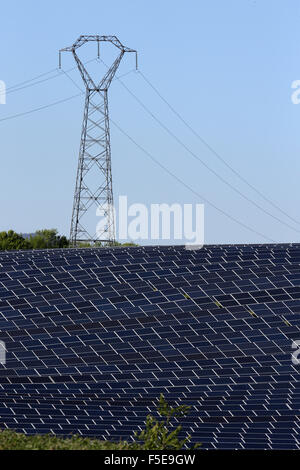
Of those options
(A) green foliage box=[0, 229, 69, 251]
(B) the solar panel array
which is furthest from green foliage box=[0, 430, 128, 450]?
(A) green foliage box=[0, 229, 69, 251]

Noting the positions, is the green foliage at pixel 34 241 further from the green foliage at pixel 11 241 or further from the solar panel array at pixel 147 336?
the solar panel array at pixel 147 336

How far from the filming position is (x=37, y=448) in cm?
2112

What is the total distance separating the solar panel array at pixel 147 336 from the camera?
36.8 m

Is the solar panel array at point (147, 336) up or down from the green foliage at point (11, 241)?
up

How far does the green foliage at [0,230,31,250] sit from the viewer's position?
452ft

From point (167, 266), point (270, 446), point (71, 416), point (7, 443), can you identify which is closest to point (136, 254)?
point (167, 266)

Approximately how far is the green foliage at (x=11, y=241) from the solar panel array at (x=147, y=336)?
89.3m

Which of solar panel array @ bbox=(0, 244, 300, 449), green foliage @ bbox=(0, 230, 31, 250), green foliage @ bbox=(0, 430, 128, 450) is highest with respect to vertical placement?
green foliage @ bbox=(0, 430, 128, 450)

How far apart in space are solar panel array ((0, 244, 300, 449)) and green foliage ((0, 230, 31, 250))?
293 ft

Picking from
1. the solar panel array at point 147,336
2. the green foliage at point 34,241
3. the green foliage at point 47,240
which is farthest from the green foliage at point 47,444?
the green foliage at point 47,240

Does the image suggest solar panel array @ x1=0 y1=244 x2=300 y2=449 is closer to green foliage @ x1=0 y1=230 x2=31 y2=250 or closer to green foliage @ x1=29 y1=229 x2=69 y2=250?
green foliage @ x1=0 y1=230 x2=31 y2=250

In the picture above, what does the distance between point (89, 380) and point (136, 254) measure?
9240 mm

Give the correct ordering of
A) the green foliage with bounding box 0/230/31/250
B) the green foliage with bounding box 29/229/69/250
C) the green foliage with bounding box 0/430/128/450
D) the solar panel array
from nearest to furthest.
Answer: the green foliage with bounding box 0/430/128/450 < the solar panel array < the green foliage with bounding box 0/230/31/250 < the green foliage with bounding box 29/229/69/250
